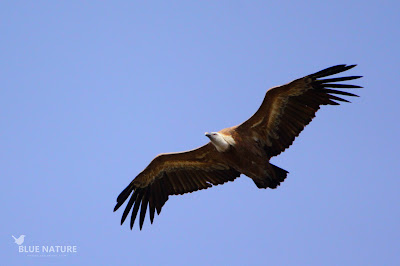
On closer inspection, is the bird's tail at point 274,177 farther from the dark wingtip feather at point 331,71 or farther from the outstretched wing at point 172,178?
the dark wingtip feather at point 331,71

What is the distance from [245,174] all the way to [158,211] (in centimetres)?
266

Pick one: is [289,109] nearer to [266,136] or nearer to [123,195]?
[266,136]

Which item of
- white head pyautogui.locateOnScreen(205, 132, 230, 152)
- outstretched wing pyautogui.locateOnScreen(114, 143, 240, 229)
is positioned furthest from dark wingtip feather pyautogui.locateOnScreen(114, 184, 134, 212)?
white head pyautogui.locateOnScreen(205, 132, 230, 152)

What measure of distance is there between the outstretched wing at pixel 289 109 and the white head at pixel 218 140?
0.48 metres

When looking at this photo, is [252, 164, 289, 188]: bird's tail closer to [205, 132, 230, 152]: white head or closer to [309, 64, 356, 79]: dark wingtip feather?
[205, 132, 230, 152]: white head

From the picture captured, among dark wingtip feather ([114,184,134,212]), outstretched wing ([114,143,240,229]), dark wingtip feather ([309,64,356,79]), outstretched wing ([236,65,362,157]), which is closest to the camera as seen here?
dark wingtip feather ([309,64,356,79])

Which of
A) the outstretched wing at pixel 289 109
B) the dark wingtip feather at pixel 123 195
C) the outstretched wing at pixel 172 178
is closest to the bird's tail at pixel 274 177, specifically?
the outstretched wing at pixel 289 109

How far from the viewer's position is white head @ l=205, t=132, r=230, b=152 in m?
14.9

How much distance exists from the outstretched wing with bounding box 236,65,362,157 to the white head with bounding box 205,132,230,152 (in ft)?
1.59

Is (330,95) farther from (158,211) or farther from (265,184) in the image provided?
(158,211)

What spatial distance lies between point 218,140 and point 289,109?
1684 millimetres

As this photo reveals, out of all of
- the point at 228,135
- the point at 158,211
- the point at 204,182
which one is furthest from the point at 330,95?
Result: the point at 158,211

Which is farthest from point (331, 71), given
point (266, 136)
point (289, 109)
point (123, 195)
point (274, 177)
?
point (123, 195)

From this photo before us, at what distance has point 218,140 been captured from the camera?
14883 millimetres
